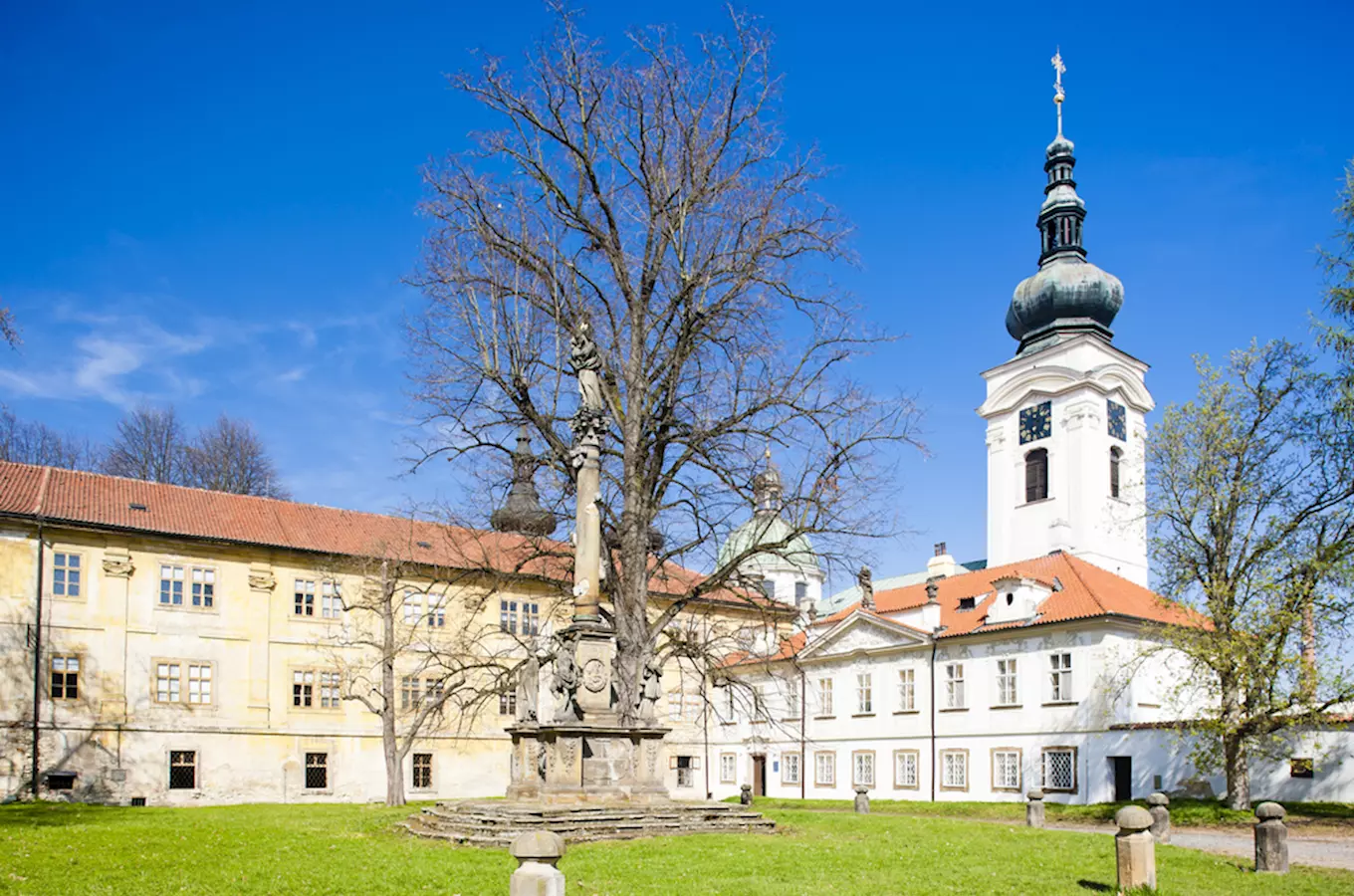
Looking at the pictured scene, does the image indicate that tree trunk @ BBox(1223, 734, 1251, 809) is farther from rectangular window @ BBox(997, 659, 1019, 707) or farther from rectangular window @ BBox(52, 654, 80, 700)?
rectangular window @ BBox(52, 654, 80, 700)

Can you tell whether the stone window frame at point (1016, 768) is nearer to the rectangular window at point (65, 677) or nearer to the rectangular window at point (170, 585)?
the rectangular window at point (170, 585)

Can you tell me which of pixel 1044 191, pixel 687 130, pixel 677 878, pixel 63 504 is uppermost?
pixel 1044 191

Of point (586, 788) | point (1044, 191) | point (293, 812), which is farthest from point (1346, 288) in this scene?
point (1044, 191)

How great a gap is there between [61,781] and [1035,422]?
1628 inches

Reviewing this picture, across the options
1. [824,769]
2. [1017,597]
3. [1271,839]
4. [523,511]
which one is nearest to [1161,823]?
[1271,839]

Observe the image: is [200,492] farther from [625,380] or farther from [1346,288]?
[1346,288]

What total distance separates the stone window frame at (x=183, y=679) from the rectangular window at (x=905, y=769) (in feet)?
75.5

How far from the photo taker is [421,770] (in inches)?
1666

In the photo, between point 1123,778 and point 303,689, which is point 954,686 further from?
point 303,689

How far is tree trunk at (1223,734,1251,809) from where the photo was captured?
26812 millimetres

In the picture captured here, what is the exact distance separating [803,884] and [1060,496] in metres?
42.9

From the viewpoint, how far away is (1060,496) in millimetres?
52375

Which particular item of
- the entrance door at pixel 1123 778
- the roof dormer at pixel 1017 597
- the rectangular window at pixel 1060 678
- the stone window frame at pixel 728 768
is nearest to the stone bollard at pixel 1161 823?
the entrance door at pixel 1123 778

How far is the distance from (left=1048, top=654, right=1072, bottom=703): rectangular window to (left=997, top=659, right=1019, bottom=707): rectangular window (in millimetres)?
1475
